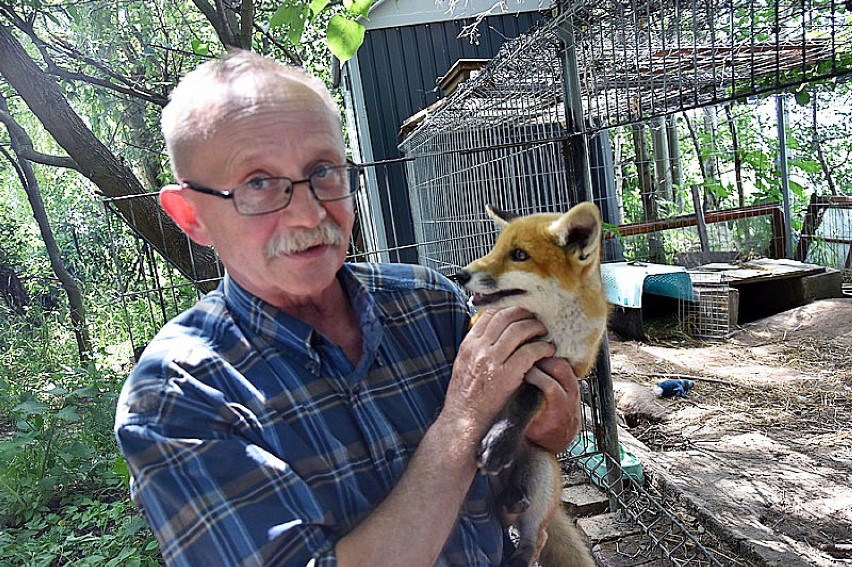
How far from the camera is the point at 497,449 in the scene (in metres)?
1.52

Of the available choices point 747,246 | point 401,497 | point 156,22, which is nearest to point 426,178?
point 156,22

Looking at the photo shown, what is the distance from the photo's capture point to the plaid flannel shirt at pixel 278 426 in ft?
3.71

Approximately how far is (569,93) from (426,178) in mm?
3267

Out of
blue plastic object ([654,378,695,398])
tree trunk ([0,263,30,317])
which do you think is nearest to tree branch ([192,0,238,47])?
blue plastic object ([654,378,695,398])

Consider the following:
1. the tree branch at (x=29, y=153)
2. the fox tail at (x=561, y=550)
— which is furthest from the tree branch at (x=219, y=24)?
the fox tail at (x=561, y=550)

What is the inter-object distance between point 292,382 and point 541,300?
747 mm

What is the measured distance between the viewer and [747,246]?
32.5 ft

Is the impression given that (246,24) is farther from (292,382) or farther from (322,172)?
(292,382)

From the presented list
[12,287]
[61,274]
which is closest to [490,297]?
[61,274]

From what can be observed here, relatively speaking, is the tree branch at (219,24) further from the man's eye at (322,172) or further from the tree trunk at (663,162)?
the tree trunk at (663,162)

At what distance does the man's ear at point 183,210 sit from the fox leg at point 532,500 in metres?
1.03

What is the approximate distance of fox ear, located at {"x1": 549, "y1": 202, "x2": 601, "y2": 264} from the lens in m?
1.69

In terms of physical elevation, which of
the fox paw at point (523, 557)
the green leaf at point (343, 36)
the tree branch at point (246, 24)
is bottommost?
the fox paw at point (523, 557)

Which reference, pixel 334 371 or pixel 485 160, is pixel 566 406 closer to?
pixel 334 371
